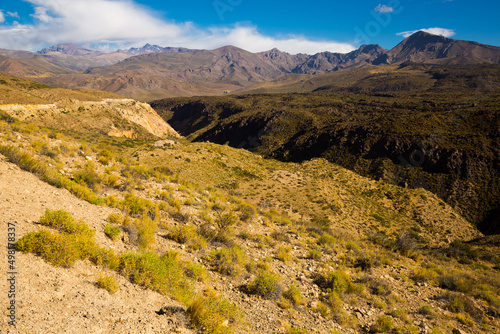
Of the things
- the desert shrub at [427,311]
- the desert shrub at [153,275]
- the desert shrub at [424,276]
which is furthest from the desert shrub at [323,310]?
the desert shrub at [424,276]

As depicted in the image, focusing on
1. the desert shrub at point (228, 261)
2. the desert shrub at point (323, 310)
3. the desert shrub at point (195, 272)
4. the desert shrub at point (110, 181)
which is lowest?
the desert shrub at point (323, 310)

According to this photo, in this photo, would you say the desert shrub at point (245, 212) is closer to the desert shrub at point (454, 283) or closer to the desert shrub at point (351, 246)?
the desert shrub at point (351, 246)

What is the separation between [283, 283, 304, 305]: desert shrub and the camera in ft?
25.0

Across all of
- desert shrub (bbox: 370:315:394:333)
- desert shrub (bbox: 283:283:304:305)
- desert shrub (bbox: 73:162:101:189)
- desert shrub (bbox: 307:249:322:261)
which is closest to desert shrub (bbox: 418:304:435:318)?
desert shrub (bbox: 370:315:394:333)

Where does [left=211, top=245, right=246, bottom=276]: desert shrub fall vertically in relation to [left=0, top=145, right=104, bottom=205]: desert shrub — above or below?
below

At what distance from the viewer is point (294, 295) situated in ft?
25.4

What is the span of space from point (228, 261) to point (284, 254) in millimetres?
3312

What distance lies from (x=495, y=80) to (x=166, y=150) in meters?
183

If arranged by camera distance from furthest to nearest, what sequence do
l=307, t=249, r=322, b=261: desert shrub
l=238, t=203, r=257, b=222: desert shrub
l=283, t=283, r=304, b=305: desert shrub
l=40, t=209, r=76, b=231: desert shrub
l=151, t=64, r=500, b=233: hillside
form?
l=151, t=64, r=500, b=233: hillside
l=238, t=203, r=257, b=222: desert shrub
l=307, t=249, r=322, b=261: desert shrub
l=283, t=283, r=304, b=305: desert shrub
l=40, t=209, r=76, b=231: desert shrub

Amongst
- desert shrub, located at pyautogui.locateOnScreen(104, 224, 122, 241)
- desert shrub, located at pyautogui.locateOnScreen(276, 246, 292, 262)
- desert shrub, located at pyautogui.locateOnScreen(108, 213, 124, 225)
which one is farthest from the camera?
desert shrub, located at pyautogui.locateOnScreen(276, 246, 292, 262)

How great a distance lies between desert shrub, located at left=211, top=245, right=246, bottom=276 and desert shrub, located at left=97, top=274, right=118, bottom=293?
3.56 meters

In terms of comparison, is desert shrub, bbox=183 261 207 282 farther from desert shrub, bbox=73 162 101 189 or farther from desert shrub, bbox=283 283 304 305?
desert shrub, bbox=73 162 101 189

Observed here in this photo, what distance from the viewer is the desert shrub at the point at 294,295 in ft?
25.0

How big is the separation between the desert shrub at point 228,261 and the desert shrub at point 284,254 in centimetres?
192
